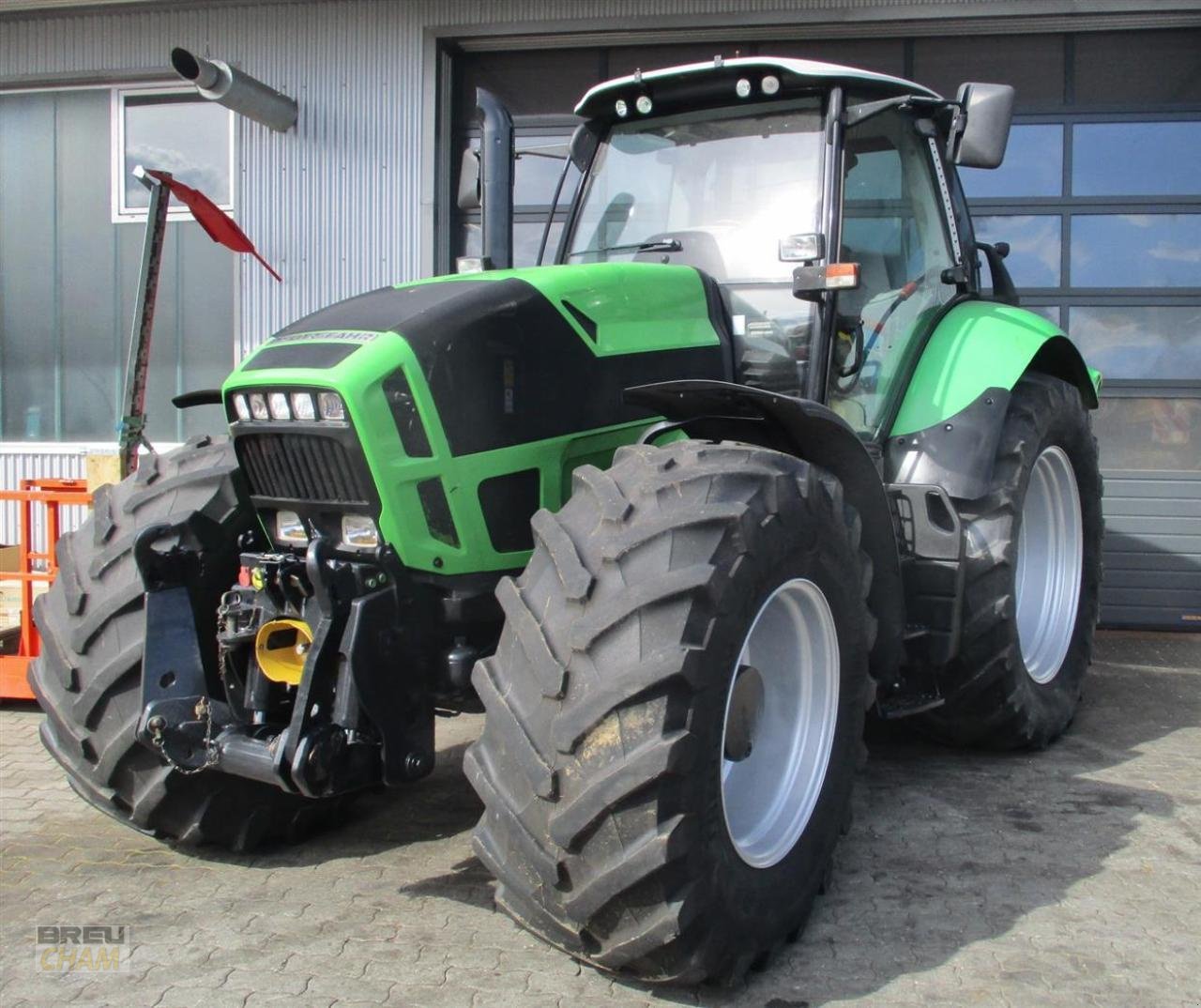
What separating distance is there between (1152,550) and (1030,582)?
2.89 meters

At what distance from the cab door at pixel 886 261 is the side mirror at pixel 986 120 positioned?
28 centimetres

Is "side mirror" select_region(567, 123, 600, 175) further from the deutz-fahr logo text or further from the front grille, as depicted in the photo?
the deutz-fahr logo text

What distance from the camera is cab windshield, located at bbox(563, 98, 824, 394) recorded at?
4.04 metres

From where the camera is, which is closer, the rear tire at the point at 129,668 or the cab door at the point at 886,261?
the rear tire at the point at 129,668

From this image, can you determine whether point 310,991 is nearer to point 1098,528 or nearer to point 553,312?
point 553,312

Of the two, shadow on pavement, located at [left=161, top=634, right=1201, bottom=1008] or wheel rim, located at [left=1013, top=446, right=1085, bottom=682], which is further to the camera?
wheel rim, located at [left=1013, top=446, right=1085, bottom=682]

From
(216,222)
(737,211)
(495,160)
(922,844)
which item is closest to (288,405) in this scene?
(495,160)

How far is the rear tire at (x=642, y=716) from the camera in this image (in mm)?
2504

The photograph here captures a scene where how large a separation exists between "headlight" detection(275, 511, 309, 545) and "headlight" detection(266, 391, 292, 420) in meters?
0.27

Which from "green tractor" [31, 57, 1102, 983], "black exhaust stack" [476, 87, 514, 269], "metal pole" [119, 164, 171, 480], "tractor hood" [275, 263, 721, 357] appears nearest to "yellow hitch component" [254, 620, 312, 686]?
"green tractor" [31, 57, 1102, 983]

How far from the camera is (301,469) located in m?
3.18

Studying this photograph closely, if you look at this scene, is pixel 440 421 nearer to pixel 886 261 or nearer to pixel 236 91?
pixel 886 261

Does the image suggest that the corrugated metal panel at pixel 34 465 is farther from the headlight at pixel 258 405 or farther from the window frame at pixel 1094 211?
the window frame at pixel 1094 211

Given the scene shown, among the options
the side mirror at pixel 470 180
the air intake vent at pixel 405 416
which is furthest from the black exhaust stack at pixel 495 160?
the air intake vent at pixel 405 416
